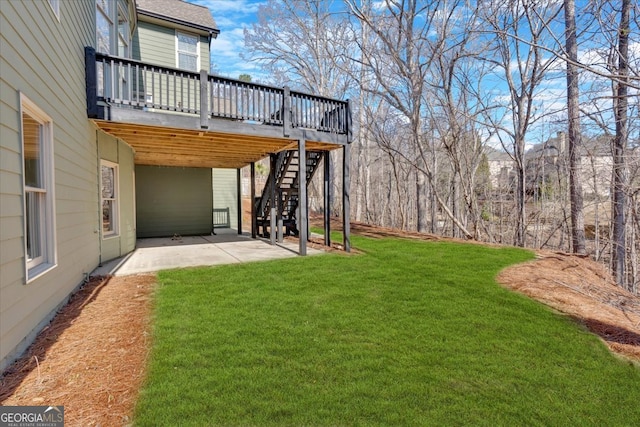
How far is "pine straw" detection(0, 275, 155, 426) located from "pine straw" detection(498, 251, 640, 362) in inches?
172

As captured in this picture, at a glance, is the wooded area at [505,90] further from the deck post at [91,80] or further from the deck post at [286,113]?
the deck post at [91,80]

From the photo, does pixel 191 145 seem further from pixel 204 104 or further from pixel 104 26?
pixel 104 26

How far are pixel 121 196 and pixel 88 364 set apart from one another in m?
5.01

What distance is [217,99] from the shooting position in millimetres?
6117

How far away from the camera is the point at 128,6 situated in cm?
784

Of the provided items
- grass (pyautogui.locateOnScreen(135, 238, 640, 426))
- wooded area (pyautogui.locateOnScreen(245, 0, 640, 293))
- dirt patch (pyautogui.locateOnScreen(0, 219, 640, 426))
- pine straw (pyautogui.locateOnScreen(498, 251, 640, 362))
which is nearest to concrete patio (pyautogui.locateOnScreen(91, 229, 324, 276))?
dirt patch (pyautogui.locateOnScreen(0, 219, 640, 426))

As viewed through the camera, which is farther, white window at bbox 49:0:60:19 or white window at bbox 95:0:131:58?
white window at bbox 95:0:131:58

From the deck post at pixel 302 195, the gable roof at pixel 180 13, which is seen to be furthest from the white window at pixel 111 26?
the deck post at pixel 302 195

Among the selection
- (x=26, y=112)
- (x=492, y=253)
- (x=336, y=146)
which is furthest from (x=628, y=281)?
(x=26, y=112)

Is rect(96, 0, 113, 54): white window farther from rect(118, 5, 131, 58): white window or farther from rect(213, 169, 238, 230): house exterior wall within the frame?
rect(213, 169, 238, 230): house exterior wall

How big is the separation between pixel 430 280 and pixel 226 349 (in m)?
3.53

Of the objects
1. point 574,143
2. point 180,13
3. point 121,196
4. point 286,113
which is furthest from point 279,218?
→ point 574,143

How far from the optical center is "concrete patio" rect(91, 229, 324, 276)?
5.98 meters

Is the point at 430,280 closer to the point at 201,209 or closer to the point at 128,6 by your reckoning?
the point at 201,209
